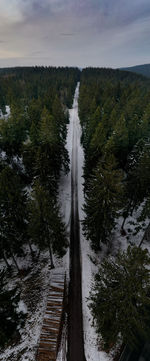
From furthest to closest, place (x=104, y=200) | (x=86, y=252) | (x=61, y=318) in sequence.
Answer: (x=86, y=252) < (x=104, y=200) < (x=61, y=318)

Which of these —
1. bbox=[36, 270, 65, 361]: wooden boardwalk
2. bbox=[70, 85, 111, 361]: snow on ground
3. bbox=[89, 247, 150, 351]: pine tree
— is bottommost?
bbox=[70, 85, 111, 361]: snow on ground

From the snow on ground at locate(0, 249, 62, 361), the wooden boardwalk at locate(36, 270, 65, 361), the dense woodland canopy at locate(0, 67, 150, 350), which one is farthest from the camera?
the snow on ground at locate(0, 249, 62, 361)

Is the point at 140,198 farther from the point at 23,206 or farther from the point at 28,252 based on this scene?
the point at 28,252

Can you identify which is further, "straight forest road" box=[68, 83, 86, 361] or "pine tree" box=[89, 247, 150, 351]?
"straight forest road" box=[68, 83, 86, 361]

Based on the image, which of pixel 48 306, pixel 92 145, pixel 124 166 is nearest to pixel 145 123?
pixel 124 166

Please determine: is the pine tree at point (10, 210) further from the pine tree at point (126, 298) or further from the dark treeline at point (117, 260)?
the pine tree at point (126, 298)

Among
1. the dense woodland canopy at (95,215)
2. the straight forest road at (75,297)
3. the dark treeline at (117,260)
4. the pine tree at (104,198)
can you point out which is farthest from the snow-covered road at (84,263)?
the pine tree at (104,198)

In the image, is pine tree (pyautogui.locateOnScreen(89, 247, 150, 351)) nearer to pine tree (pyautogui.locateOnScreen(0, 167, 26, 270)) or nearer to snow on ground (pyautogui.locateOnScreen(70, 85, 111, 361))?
snow on ground (pyautogui.locateOnScreen(70, 85, 111, 361))

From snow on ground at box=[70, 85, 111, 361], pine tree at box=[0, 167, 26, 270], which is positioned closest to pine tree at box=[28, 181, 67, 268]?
pine tree at box=[0, 167, 26, 270]
